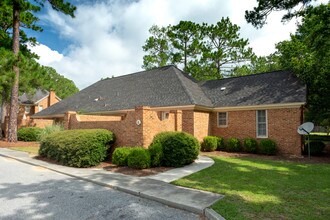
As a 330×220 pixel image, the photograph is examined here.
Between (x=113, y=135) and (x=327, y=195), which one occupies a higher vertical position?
(x=113, y=135)

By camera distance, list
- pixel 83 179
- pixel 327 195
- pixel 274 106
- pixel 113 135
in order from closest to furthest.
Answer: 1. pixel 327 195
2. pixel 83 179
3. pixel 113 135
4. pixel 274 106

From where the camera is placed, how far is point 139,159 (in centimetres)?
874

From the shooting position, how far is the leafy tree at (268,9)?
464 inches

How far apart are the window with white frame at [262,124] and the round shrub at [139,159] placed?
8650 mm

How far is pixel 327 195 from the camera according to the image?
5664mm

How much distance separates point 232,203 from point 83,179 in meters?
5.09

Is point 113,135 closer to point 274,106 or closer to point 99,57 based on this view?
point 274,106

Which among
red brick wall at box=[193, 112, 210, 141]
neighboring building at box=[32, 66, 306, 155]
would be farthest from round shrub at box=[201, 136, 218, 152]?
neighboring building at box=[32, 66, 306, 155]

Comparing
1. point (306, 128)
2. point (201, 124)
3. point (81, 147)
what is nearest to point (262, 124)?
point (306, 128)

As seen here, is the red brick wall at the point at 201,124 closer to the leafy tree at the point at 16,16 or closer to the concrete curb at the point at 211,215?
the concrete curb at the point at 211,215

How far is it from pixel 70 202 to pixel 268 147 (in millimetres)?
11655

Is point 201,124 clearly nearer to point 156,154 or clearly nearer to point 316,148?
point 156,154

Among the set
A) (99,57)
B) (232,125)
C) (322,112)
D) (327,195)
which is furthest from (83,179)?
(99,57)

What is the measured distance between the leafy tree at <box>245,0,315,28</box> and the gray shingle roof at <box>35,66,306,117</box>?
181 inches
